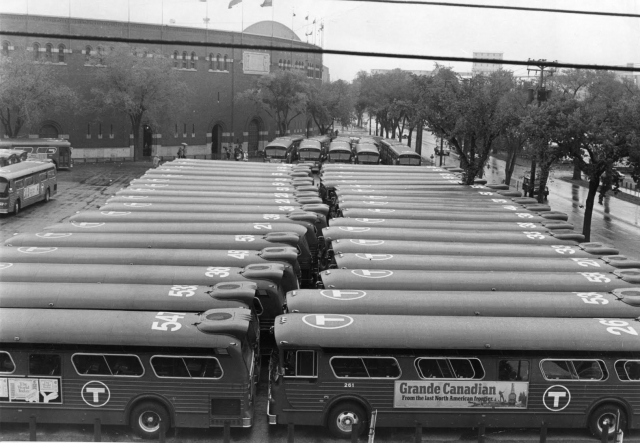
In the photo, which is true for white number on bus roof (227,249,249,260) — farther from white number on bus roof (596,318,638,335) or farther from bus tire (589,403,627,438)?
bus tire (589,403,627,438)

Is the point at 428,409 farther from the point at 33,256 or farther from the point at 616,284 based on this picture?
the point at 33,256

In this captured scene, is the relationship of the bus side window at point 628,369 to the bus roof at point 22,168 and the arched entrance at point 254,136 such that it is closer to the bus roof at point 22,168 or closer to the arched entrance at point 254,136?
the bus roof at point 22,168

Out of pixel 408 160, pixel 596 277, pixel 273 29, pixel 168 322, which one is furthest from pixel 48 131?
pixel 596 277

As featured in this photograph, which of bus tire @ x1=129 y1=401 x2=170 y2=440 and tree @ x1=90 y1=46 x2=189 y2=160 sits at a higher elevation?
tree @ x1=90 y1=46 x2=189 y2=160

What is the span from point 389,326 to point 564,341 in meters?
3.32

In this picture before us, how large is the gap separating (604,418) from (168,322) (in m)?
8.70

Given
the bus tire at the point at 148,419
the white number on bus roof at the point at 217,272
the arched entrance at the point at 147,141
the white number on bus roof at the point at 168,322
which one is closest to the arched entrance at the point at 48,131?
the arched entrance at the point at 147,141

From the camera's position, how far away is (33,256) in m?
18.3

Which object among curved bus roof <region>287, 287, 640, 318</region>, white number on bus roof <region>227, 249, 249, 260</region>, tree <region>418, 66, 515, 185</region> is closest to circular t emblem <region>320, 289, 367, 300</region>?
curved bus roof <region>287, 287, 640, 318</region>

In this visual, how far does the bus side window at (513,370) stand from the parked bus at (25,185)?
31788mm

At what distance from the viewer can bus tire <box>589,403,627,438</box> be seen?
45.0 feet

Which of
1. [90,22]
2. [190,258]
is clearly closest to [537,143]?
[190,258]

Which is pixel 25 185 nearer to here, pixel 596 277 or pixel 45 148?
pixel 45 148

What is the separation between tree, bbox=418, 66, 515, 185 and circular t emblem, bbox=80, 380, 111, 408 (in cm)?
2697
